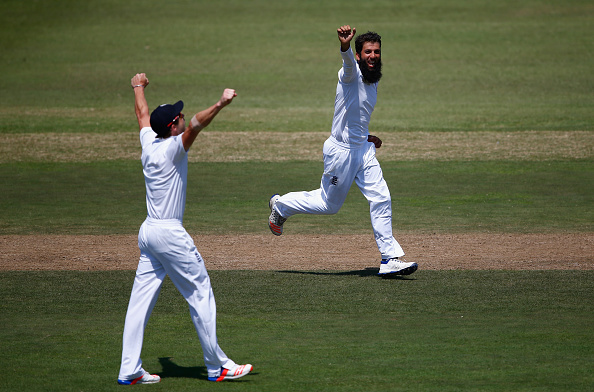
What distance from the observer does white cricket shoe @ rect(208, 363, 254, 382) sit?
237 inches

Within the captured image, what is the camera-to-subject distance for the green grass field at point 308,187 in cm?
652

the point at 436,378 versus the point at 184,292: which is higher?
the point at 184,292

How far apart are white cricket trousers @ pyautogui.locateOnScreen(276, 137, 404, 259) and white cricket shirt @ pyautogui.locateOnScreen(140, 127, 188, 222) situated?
319 centimetres

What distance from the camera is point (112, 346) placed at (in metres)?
6.90

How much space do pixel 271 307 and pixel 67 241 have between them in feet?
14.1

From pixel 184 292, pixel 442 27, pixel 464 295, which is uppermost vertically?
pixel 442 27

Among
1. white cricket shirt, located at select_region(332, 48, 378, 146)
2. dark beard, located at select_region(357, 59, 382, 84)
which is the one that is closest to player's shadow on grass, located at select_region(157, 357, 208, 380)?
white cricket shirt, located at select_region(332, 48, 378, 146)

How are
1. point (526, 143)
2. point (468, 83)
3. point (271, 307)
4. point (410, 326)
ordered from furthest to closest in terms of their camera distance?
point (468, 83)
point (526, 143)
point (271, 307)
point (410, 326)

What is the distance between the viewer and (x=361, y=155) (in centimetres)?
907

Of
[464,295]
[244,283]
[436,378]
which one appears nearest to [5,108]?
[244,283]

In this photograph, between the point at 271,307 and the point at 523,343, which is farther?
the point at 271,307

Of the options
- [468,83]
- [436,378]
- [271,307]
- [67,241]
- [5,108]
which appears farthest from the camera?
[468,83]

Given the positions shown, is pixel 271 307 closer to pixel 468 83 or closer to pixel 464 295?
pixel 464 295

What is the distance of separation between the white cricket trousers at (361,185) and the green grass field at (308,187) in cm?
51
